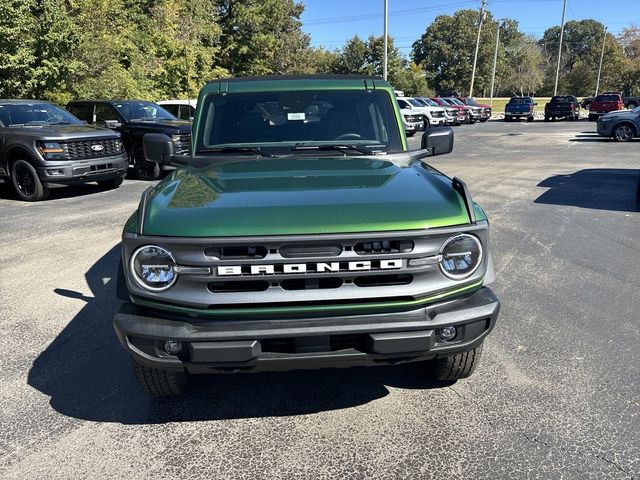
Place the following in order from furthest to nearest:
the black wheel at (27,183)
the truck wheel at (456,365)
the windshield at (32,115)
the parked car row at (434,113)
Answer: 1. the parked car row at (434,113)
2. the windshield at (32,115)
3. the black wheel at (27,183)
4. the truck wheel at (456,365)

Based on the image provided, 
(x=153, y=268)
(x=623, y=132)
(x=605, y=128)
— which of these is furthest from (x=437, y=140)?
(x=623, y=132)

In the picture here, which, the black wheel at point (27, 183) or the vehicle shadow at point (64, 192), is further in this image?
the vehicle shadow at point (64, 192)

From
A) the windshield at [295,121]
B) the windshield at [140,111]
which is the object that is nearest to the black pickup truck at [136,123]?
the windshield at [140,111]

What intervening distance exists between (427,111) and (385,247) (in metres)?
27.9

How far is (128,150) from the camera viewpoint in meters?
12.6

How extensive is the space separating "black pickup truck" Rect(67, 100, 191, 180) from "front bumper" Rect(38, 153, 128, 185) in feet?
5.02

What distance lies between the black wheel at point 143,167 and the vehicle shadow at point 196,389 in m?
9.01

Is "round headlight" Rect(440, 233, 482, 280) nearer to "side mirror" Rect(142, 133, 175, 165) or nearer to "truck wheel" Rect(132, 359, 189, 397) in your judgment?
"truck wheel" Rect(132, 359, 189, 397)

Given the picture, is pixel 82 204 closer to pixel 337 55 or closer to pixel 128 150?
pixel 128 150

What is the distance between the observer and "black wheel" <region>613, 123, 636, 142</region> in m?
20.1

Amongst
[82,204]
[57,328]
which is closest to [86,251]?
[57,328]

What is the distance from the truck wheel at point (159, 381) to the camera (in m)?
2.94

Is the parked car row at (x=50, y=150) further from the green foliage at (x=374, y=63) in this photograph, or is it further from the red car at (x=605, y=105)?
the green foliage at (x=374, y=63)

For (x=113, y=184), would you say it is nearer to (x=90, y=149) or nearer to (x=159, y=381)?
(x=90, y=149)
